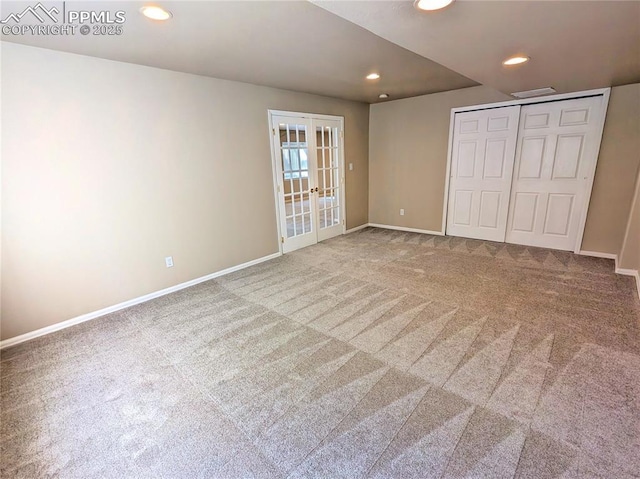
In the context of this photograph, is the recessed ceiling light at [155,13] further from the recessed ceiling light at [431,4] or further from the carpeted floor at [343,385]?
the carpeted floor at [343,385]

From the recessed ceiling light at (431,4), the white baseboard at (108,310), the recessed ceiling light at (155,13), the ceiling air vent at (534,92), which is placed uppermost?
the recessed ceiling light at (155,13)

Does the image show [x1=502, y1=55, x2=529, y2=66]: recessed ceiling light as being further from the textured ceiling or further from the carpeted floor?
the carpeted floor

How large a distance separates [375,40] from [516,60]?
1168 mm

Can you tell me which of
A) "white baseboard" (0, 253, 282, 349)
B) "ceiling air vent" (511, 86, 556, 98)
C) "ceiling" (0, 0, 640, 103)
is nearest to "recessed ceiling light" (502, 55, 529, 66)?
"ceiling" (0, 0, 640, 103)

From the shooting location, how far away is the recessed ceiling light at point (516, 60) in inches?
92.3

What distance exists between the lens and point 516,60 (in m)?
2.42

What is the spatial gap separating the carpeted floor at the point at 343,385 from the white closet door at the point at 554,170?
1133 mm

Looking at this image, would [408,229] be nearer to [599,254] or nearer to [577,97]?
[599,254]

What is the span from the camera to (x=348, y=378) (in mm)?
2014

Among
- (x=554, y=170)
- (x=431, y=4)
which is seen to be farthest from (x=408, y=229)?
(x=431, y=4)

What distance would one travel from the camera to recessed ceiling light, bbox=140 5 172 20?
182cm

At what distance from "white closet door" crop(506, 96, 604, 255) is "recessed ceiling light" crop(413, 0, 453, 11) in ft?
12.1

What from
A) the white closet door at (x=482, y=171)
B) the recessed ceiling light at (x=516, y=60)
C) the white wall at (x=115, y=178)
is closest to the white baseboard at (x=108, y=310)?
the white wall at (x=115, y=178)

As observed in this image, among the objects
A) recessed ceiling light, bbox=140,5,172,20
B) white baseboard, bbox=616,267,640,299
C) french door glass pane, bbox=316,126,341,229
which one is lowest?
white baseboard, bbox=616,267,640,299
